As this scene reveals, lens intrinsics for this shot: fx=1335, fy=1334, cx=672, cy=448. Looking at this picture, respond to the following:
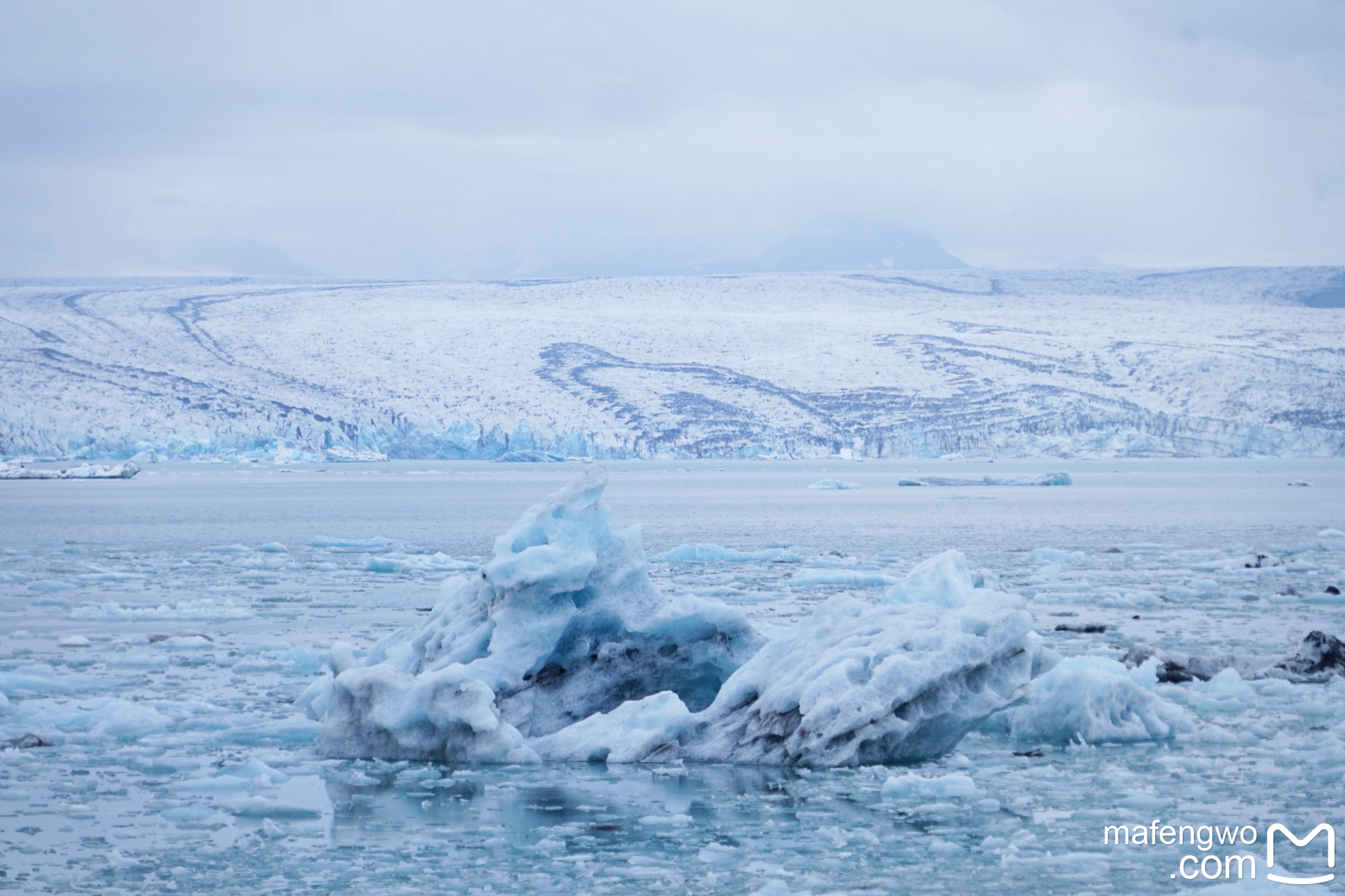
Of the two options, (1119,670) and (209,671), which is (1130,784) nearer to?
(1119,670)

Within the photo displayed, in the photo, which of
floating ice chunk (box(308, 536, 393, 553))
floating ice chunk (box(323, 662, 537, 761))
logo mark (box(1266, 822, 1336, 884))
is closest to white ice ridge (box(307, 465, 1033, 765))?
floating ice chunk (box(323, 662, 537, 761))

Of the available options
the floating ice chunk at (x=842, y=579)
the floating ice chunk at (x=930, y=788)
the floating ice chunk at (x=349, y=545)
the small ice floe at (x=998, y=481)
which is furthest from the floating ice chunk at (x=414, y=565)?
the small ice floe at (x=998, y=481)

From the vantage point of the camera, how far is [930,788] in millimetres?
6000

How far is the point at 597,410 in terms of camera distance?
189ft

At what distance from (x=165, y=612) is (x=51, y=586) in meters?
3.40

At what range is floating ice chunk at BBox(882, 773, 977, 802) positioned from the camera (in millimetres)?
5926

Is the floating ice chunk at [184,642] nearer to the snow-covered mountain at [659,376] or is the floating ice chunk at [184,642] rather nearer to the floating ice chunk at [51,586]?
the floating ice chunk at [51,586]

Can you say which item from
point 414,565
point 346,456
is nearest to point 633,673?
point 414,565

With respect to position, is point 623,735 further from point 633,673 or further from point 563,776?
point 633,673

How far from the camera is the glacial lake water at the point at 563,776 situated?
4.89 m

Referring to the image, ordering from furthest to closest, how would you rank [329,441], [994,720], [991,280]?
[991,280]
[329,441]
[994,720]

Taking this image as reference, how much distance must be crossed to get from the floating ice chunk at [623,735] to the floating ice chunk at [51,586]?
Answer: 10.1 metres

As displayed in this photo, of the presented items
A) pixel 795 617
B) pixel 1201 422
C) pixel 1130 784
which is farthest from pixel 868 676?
pixel 1201 422

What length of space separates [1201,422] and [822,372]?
680 inches
